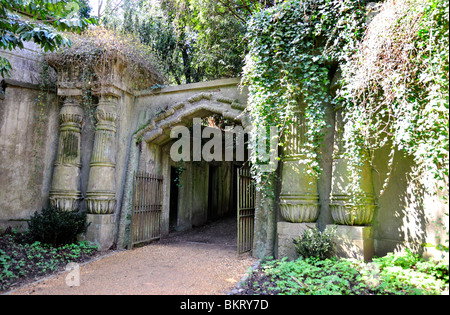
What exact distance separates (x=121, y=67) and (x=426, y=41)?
5.97m

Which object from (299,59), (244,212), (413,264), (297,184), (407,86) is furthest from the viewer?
(244,212)

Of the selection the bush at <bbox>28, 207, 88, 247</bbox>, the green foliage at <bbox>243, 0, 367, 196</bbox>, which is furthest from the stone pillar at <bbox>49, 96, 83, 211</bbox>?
the green foliage at <bbox>243, 0, 367, 196</bbox>

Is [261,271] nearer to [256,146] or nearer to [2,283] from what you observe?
[256,146]

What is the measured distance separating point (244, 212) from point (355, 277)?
2635mm

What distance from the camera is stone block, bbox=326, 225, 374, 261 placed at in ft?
15.5

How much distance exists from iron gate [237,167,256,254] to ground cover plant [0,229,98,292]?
10.0 feet

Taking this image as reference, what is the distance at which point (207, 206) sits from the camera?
11688mm

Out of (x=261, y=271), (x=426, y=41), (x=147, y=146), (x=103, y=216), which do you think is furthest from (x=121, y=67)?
(x=426, y=41)

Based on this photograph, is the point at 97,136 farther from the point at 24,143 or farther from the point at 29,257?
the point at 29,257

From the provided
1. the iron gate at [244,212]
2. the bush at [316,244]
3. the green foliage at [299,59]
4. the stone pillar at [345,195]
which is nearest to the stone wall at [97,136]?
the iron gate at [244,212]

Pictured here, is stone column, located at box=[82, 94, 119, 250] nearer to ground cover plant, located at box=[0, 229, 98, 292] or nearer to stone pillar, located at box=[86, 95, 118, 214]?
stone pillar, located at box=[86, 95, 118, 214]

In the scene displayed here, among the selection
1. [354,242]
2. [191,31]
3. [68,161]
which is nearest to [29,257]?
[68,161]

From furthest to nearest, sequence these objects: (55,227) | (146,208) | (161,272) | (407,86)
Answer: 1. (146,208)
2. (55,227)
3. (161,272)
4. (407,86)

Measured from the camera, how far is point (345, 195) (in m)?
4.93
